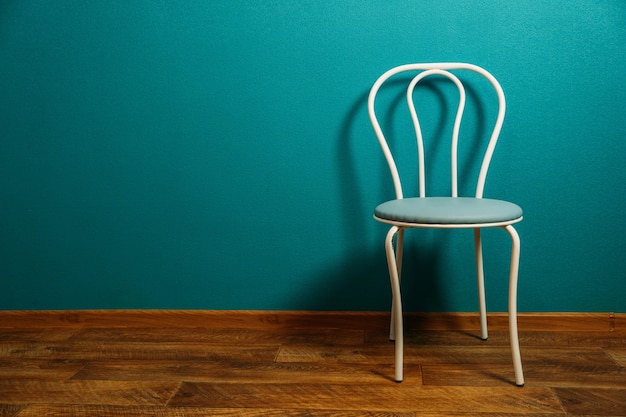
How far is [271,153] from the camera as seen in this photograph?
6.65ft

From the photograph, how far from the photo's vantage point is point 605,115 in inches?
75.3

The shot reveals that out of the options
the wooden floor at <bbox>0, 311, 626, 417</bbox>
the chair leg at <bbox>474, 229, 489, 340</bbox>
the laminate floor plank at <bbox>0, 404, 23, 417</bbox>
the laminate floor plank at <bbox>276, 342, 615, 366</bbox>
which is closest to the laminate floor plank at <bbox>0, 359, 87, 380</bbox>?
the wooden floor at <bbox>0, 311, 626, 417</bbox>

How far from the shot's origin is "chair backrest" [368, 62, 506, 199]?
183 centimetres

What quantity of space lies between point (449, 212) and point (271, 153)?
27.6 inches

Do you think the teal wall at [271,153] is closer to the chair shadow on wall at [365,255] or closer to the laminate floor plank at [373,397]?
the chair shadow on wall at [365,255]

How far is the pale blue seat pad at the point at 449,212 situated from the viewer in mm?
1519

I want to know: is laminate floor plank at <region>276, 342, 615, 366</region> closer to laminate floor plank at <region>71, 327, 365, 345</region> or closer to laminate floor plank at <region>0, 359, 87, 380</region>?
laminate floor plank at <region>71, 327, 365, 345</region>

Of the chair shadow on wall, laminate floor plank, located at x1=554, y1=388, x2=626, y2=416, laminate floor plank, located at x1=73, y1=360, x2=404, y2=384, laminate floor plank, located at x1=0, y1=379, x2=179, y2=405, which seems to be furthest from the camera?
the chair shadow on wall

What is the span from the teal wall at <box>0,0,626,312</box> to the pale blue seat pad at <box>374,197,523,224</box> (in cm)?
32

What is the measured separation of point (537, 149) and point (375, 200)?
→ 0.53 meters

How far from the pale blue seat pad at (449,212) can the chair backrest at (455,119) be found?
0.15 metres

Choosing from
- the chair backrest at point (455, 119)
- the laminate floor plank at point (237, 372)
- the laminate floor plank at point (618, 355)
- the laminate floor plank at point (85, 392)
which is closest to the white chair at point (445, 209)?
→ the chair backrest at point (455, 119)

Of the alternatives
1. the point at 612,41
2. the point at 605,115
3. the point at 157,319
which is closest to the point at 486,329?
the point at 605,115

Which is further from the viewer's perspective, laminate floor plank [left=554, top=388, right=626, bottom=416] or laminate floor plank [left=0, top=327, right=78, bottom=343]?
laminate floor plank [left=0, top=327, right=78, bottom=343]
